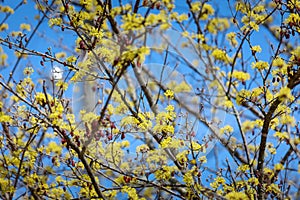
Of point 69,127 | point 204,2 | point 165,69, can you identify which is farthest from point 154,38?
point 204,2

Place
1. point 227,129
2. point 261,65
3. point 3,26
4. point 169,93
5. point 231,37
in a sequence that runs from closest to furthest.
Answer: point 169,93
point 261,65
point 227,129
point 231,37
point 3,26

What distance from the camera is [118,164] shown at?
158 centimetres

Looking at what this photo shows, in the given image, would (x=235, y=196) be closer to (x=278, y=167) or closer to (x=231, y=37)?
(x=278, y=167)

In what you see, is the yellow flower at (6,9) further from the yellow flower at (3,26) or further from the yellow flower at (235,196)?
the yellow flower at (235,196)

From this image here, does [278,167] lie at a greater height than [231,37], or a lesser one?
lesser

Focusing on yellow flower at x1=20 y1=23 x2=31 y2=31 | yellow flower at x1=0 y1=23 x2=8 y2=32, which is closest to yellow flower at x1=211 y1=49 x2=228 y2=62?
yellow flower at x1=20 y1=23 x2=31 y2=31

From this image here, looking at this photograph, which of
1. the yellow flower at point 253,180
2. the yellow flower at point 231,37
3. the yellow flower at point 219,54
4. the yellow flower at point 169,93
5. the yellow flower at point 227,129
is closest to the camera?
the yellow flower at point 169,93

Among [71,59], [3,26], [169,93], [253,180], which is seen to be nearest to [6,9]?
[3,26]

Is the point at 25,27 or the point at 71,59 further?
the point at 25,27

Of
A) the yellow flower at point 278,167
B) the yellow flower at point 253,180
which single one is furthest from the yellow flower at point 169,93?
the yellow flower at point 278,167

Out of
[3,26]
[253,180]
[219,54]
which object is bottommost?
[253,180]

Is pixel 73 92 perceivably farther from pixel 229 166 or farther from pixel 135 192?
pixel 229 166

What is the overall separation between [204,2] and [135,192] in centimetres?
141

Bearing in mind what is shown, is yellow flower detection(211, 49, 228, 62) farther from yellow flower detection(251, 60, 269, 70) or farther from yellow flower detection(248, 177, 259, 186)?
yellow flower detection(248, 177, 259, 186)
